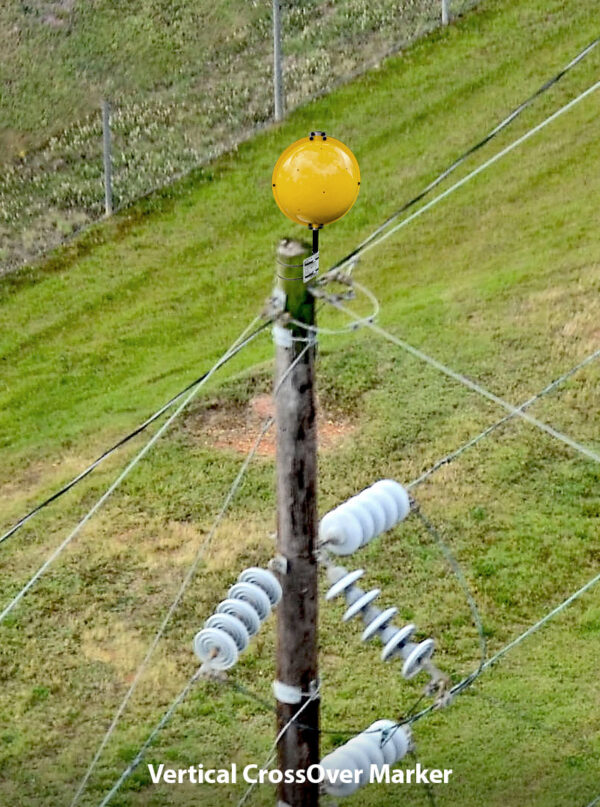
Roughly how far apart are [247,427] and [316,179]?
8530mm

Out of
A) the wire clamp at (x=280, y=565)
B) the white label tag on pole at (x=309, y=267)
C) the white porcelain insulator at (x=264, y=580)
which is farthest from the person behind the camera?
the wire clamp at (x=280, y=565)

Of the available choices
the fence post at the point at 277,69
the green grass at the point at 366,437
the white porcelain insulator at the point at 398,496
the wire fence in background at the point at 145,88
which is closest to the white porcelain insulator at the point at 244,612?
the white porcelain insulator at the point at 398,496

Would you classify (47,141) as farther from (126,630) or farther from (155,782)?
(155,782)

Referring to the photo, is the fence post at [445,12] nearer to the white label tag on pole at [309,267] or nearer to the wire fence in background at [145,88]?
the wire fence in background at [145,88]

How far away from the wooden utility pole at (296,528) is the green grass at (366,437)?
3.33 metres

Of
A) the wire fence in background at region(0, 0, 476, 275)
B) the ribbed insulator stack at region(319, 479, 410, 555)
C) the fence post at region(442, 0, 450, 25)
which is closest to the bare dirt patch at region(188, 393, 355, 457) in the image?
the wire fence in background at region(0, 0, 476, 275)

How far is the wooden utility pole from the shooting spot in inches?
269

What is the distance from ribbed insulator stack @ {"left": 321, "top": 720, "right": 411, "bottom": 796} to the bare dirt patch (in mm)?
7247

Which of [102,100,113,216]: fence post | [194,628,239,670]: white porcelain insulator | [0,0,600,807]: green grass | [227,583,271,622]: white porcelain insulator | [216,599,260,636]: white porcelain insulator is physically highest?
[102,100,113,216]: fence post

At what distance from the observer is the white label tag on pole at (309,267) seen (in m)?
6.71

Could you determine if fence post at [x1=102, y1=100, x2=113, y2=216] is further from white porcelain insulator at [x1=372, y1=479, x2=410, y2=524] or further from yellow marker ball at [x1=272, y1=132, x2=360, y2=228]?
white porcelain insulator at [x1=372, y1=479, x2=410, y2=524]

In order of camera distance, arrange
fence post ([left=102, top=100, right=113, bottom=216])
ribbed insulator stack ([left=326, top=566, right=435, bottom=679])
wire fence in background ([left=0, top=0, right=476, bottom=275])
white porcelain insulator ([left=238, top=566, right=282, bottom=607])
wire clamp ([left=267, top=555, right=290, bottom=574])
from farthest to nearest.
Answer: wire fence in background ([left=0, top=0, right=476, bottom=275]) < fence post ([left=102, top=100, right=113, bottom=216]) < ribbed insulator stack ([left=326, top=566, right=435, bottom=679]) < wire clamp ([left=267, top=555, right=290, bottom=574]) < white porcelain insulator ([left=238, top=566, right=282, bottom=607])

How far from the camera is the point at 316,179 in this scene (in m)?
6.76

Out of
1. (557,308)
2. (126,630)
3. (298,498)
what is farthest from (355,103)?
(298,498)
